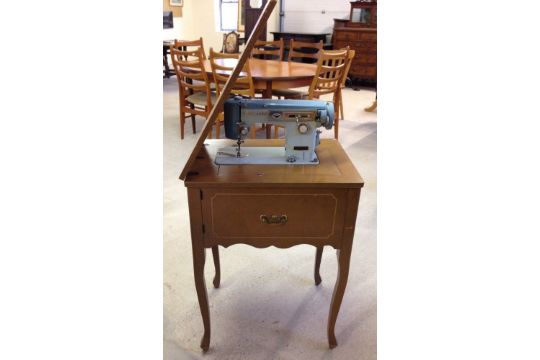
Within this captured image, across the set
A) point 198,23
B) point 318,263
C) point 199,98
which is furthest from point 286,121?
point 198,23

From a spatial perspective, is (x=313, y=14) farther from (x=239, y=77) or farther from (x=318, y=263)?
(x=318, y=263)

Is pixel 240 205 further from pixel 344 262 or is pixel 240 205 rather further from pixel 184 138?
pixel 184 138

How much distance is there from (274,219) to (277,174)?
0.54 feet

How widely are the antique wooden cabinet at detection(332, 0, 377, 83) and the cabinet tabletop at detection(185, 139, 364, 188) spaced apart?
18.4 feet

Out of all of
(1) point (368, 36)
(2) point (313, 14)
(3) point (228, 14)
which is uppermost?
(3) point (228, 14)

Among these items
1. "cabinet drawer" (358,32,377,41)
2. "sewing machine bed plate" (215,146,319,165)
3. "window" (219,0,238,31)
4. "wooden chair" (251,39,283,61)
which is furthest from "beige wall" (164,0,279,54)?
"sewing machine bed plate" (215,146,319,165)

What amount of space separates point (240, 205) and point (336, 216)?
1.15 ft

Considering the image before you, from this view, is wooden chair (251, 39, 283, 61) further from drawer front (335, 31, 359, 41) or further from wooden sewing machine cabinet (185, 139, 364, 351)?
wooden sewing machine cabinet (185, 139, 364, 351)

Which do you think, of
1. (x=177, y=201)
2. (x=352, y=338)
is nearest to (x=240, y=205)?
(x=352, y=338)

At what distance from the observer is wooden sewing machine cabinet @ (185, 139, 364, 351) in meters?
1.25

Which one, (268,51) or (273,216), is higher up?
(268,51)

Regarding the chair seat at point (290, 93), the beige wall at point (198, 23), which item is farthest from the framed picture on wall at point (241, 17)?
the chair seat at point (290, 93)

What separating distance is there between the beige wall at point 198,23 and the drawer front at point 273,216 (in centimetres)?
756

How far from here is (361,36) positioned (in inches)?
250
